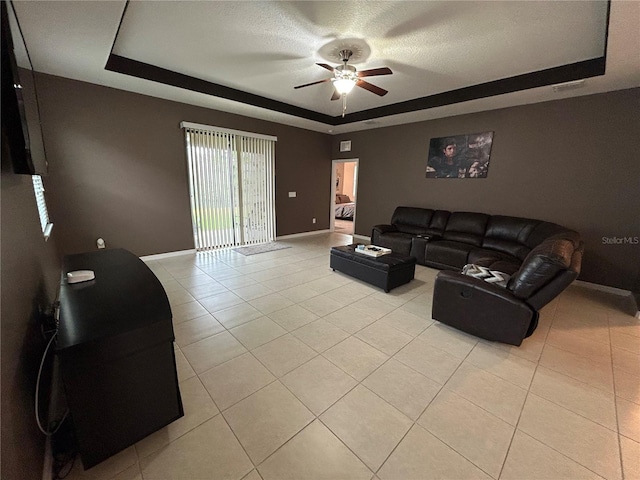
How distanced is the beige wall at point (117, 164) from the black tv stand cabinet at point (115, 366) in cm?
309

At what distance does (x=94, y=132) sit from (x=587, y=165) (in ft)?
23.6

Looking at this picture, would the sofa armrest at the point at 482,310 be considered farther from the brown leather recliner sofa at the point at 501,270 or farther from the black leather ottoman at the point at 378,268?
the black leather ottoman at the point at 378,268

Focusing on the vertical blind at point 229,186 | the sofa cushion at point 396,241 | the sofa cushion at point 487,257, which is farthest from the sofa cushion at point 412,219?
the vertical blind at point 229,186

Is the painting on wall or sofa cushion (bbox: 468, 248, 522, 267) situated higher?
the painting on wall

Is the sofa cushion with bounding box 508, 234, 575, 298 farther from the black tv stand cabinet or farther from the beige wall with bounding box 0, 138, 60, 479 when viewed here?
the beige wall with bounding box 0, 138, 60, 479

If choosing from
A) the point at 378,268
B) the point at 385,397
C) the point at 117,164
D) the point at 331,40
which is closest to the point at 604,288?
the point at 378,268

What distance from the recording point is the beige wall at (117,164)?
353cm

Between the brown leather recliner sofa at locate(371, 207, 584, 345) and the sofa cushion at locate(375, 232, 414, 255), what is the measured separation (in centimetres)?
18

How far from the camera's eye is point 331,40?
8.83 feet

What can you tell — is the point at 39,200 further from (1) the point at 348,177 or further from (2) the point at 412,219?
(1) the point at 348,177

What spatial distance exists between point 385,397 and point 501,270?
7.60 feet

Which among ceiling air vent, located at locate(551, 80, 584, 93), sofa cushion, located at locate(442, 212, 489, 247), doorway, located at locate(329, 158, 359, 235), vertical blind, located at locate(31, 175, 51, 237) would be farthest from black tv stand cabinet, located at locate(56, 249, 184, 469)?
doorway, located at locate(329, 158, 359, 235)

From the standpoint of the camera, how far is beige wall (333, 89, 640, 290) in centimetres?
340

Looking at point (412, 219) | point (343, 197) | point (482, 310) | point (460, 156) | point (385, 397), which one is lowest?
point (385, 397)
